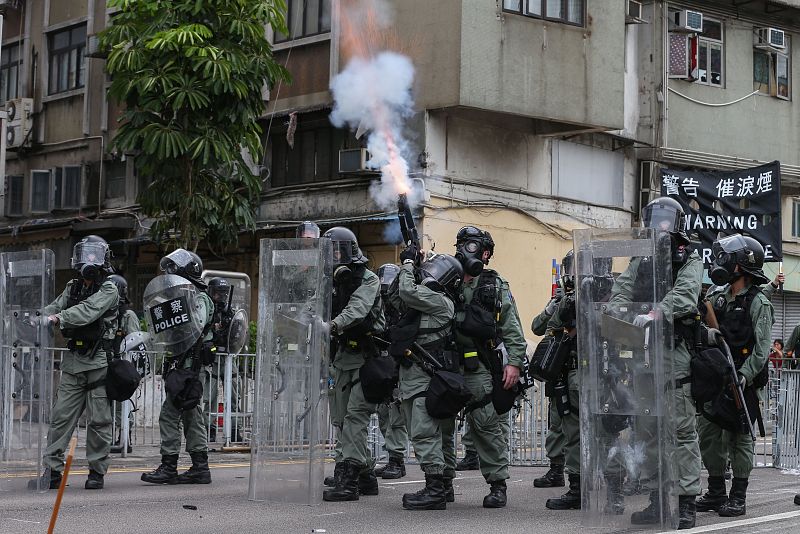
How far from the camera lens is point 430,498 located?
873 cm

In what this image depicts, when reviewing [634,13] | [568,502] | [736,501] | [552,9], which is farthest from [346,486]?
[634,13]

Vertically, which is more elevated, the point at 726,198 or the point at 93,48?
the point at 93,48

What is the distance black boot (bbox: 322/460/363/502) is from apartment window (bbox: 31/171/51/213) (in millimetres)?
17995

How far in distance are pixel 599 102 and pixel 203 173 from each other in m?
6.88

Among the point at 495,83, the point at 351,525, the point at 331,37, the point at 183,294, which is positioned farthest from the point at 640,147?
the point at 351,525

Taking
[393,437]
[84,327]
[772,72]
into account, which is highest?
[772,72]

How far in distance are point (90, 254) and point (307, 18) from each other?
39.3 feet

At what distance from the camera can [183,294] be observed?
10.1 meters

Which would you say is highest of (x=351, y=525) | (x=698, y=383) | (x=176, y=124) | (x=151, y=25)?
(x=151, y=25)

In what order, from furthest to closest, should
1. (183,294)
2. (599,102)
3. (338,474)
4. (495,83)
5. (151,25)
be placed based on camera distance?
(599,102), (495,83), (151,25), (183,294), (338,474)

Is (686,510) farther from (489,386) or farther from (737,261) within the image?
(737,261)

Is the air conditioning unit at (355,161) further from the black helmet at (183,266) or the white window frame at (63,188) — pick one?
the black helmet at (183,266)

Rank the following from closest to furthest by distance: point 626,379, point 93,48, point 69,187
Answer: point 626,379 → point 93,48 → point 69,187

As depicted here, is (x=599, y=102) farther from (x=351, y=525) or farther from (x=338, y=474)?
(x=351, y=525)
